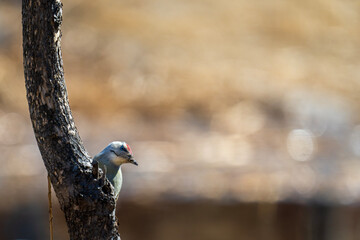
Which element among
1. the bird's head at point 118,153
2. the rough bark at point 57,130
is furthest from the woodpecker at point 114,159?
the rough bark at point 57,130

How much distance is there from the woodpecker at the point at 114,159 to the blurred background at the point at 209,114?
4.48 meters

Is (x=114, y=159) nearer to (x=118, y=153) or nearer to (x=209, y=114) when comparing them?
(x=118, y=153)

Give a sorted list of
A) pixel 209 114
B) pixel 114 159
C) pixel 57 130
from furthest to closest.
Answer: pixel 209 114
pixel 114 159
pixel 57 130

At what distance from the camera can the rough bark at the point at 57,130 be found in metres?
1.97

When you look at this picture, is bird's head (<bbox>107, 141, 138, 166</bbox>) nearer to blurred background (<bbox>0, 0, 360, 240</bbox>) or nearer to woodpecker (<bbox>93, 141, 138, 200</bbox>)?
woodpecker (<bbox>93, 141, 138, 200</bbox>)

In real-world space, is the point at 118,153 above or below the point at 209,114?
below

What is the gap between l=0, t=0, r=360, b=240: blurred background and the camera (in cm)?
700

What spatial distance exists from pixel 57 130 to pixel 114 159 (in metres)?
0.41

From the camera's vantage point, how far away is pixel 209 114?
980 cm

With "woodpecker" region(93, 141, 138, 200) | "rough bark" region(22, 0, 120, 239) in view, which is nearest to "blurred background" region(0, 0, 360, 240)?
"woodpecker" region(93, 141, 138, 200)

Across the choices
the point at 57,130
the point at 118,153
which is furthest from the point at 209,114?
the point at 57,130

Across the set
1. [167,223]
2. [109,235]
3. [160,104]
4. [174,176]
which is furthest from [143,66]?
[109,235]

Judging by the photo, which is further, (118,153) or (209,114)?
(209,114)

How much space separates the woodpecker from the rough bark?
0.29 meters
